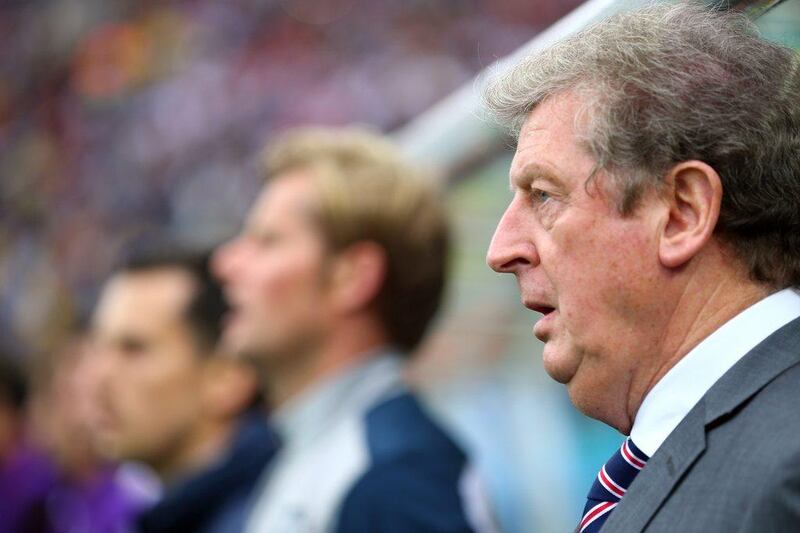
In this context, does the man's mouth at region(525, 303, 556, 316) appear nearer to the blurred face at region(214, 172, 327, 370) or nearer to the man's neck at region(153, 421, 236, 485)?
the blurred face at region(214, 172, 327, 370)

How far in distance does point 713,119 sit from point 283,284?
1718 mm

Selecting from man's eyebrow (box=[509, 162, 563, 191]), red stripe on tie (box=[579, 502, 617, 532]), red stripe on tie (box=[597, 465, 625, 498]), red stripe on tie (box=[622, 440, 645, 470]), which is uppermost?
man's eyebrow (box=[509, 162, 563, 191])

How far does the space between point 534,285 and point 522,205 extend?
0.37 feet

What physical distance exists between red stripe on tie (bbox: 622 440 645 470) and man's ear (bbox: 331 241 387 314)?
159cm

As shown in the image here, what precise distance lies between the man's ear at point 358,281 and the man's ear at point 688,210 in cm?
158

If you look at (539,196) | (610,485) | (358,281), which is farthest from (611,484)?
(358,281)

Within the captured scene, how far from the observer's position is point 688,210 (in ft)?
4.93

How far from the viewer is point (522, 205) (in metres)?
1.64

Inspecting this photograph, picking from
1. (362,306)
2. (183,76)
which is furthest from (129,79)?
(362,306)

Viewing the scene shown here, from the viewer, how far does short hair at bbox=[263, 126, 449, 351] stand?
3033mm

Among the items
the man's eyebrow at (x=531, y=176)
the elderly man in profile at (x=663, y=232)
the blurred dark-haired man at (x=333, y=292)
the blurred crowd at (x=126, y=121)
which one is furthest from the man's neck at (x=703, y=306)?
the blurred crowd at (x=126, y=121)

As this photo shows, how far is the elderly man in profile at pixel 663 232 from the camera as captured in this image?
146cm

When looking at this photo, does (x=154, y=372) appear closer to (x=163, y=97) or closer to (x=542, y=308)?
(x=542, y=308)

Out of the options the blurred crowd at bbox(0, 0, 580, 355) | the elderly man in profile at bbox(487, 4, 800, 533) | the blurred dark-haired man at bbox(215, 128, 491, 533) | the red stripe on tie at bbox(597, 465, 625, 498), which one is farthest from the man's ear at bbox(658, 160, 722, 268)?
the blurred crowd at bbox(0, 0, 580, 355)
